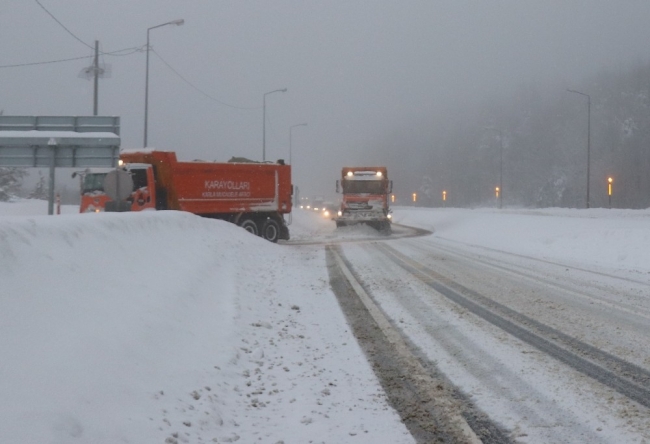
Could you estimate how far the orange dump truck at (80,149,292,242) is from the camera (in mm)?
20797

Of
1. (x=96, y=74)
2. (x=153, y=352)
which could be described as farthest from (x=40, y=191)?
(x=153, y=352)

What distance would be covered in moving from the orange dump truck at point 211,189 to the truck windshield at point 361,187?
5.67 m

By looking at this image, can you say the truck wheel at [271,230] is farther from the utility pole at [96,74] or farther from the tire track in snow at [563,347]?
the tire track in snow at [563,347]

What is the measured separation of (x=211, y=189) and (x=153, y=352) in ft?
57.3

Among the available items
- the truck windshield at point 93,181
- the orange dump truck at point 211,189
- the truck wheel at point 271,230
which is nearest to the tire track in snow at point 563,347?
the orange dump truck at point 211,189

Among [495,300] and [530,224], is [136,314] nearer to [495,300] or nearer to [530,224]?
[495,300]

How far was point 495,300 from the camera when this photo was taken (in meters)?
10.5

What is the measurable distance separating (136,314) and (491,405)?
12.3 feet

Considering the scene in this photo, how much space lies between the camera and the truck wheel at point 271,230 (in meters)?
25.2

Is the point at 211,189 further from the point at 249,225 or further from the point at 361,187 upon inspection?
the point at 361,187

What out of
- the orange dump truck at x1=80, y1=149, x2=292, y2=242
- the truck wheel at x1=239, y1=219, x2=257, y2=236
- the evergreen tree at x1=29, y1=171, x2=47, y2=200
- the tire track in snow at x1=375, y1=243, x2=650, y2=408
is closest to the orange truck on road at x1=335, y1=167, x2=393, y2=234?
the orange dump truck at x1=80, y1=149, x2=292, y2=242

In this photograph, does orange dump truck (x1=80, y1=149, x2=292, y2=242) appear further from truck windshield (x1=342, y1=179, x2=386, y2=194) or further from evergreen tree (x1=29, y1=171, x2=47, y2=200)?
evergreen tree (x1=29, y1=171, x2=47, y2=200)

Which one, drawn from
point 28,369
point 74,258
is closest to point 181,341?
point 74,258

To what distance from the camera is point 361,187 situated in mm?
31578
